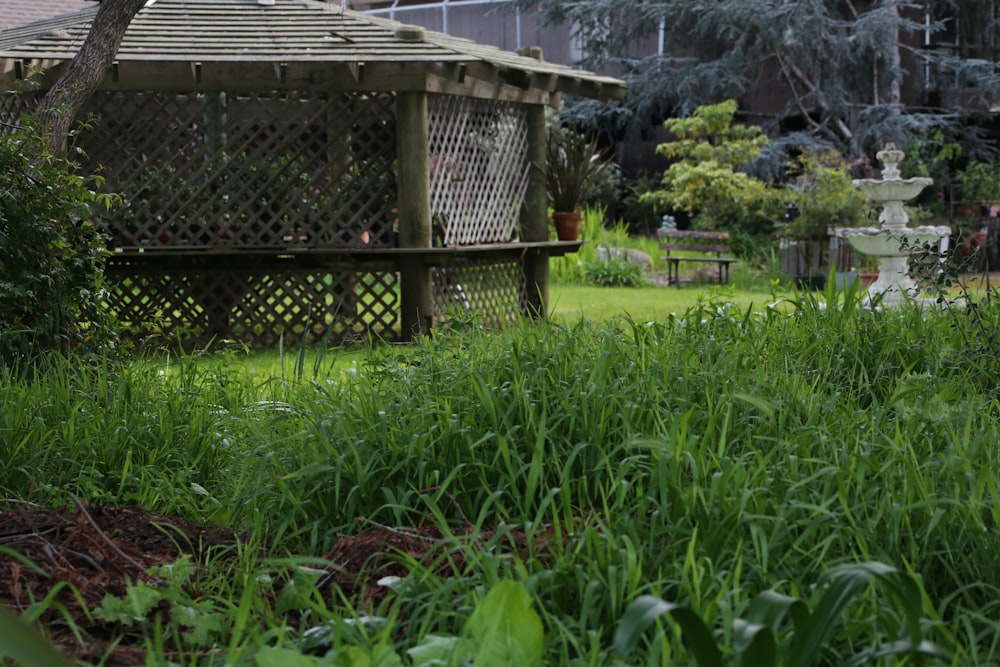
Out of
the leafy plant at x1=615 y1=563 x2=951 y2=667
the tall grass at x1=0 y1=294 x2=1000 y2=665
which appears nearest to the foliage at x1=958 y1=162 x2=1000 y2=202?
the tall grass at x1=0 y1=294 x2=1000 y2=665

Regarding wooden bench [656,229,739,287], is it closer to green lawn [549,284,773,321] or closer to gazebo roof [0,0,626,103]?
green lawn [549,284,773,321]

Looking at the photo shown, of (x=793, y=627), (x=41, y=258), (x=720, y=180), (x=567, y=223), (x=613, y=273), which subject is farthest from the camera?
(x=720, y=180)

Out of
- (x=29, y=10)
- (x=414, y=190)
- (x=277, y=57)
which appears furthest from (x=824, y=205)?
(x=29, y=10)

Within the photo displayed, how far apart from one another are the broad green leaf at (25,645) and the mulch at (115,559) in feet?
2.70

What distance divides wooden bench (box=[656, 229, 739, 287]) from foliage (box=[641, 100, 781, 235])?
717 millimetres

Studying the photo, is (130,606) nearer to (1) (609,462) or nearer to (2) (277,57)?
(1) (609,462)

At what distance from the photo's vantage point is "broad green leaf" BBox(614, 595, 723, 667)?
1.71 meters

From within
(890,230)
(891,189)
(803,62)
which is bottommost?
(890,230)

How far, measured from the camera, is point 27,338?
5398 mm

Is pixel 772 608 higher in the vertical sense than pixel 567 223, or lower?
lower

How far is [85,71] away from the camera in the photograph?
5.96 meters

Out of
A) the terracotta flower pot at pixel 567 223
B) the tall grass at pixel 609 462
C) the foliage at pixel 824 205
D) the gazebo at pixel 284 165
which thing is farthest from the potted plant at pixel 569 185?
the tall grass at pixel 609 462

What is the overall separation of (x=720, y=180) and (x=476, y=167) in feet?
26.2

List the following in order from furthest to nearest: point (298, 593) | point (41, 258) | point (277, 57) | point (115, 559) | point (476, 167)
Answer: point (476, 167) → point (277, 57) → point (41, 258) → point (115, 559) → point (298, 593)
